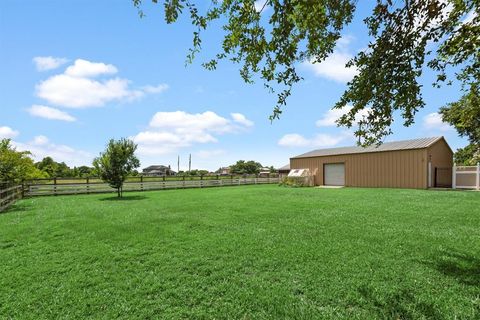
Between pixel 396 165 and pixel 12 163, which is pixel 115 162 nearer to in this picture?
pixel 12 163

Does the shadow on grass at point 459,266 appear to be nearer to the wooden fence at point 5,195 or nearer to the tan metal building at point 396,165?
the wooden fence at point 5,195

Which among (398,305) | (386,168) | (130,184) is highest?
(386,168)

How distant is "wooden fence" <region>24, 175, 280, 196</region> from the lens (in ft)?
59.7

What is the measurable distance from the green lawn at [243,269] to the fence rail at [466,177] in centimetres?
1544

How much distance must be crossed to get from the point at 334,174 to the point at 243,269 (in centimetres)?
2430

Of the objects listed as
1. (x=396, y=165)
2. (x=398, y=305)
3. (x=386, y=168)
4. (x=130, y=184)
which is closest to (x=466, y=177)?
(x=396, y=165)

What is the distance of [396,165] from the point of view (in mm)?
21922

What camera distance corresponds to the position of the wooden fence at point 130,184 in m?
18.2

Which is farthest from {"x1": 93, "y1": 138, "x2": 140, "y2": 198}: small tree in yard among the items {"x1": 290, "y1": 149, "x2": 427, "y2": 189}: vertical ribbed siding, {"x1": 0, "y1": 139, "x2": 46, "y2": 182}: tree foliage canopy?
{"x1": 290, "y1": 149, "x2": 427, "y2": 189}: vertical ribbed siding

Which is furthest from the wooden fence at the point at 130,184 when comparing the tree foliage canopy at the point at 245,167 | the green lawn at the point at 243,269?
the tree foliage canopy at the point at 245,167

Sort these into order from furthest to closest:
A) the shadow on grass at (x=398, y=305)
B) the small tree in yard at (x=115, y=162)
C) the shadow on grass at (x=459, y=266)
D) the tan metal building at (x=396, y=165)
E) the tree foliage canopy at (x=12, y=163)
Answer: the tan metal building at (x=396, y=165) < the small tree in yard at (x=115, y=162) < the tree foliage canopy at (x=12, y=163) < the shadow on grass at (x=459, y=266) < the shadow on grass at (x=398, y=305)

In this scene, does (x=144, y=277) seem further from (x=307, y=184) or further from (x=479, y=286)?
(x=307, y=184)

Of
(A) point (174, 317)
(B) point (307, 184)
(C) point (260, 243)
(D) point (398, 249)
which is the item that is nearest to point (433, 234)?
(D) point (398, 249)

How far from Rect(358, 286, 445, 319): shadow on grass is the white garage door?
23.8m
